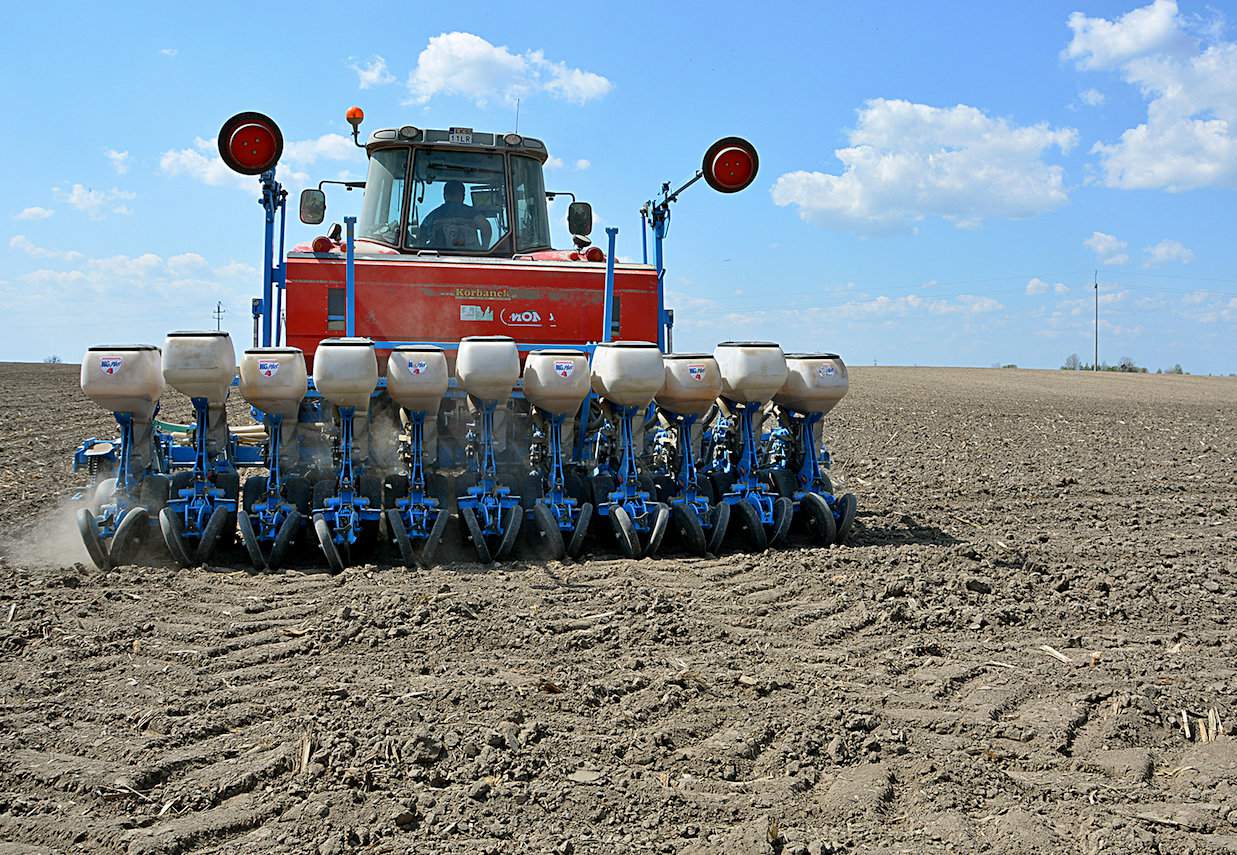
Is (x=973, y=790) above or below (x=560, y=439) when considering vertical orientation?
below

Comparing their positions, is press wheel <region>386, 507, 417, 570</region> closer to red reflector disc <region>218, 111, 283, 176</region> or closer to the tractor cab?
red reflector disc <region>218, 111, 283, 176</region>

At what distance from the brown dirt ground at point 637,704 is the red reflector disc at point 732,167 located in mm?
2733

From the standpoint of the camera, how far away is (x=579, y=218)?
9844 millimetres

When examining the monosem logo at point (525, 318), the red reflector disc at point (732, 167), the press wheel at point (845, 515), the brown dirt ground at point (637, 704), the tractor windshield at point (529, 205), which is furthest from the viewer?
the tractor windshield at point (529, 205)

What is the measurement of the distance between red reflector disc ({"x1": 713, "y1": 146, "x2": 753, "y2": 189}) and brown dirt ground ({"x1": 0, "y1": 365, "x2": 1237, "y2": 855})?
8.97 ft

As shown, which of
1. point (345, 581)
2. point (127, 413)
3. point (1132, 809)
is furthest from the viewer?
point (127, 413)

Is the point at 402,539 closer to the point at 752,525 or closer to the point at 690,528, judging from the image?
the point at 690,528

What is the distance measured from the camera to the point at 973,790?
3.65 metres

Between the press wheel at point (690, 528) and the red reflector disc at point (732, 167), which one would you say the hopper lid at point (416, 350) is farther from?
the red reflector disc at point (732, 167)

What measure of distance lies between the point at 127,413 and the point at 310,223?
2567 millimetres

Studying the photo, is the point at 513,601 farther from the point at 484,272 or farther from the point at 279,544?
the point at 484,272

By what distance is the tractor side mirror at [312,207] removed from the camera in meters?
8.96

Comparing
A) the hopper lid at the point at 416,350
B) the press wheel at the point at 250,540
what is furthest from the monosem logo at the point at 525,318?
the press wheel at the point at 250,540

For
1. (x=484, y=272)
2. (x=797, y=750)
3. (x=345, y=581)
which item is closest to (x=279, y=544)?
(x=345, y=581)
